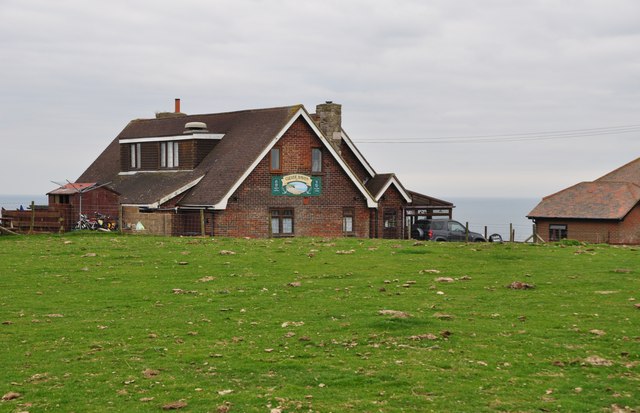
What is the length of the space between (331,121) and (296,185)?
914 centimetres

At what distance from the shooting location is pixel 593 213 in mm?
70688

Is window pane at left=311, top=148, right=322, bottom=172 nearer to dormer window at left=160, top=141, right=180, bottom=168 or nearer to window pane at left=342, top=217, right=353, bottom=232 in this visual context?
window pane at left=342, top=217, right=353, bottom=232

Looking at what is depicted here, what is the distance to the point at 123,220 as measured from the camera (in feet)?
171

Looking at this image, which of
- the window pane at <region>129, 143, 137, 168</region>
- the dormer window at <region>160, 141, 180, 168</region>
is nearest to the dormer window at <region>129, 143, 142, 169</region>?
the window pane at <region>129, 143, 137, 168</region>

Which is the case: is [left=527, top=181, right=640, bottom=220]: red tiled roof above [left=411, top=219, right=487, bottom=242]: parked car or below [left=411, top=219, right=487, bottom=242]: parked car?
above

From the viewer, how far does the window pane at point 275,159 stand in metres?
55.9

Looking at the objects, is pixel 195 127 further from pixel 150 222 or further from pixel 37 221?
pixel 37 221

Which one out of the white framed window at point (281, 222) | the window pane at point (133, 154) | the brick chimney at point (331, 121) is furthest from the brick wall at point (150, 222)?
the brick chimney at point (331, 121)

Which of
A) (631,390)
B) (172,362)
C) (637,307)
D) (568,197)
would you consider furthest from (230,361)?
(568,197)

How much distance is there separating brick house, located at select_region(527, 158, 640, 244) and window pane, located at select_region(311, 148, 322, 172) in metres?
25.3

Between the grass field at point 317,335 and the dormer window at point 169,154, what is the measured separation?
31.1 meters

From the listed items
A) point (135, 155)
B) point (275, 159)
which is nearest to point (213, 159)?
point (275, 159)

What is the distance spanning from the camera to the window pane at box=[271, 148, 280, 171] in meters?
55.9

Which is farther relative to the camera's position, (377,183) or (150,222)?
(377,183)
